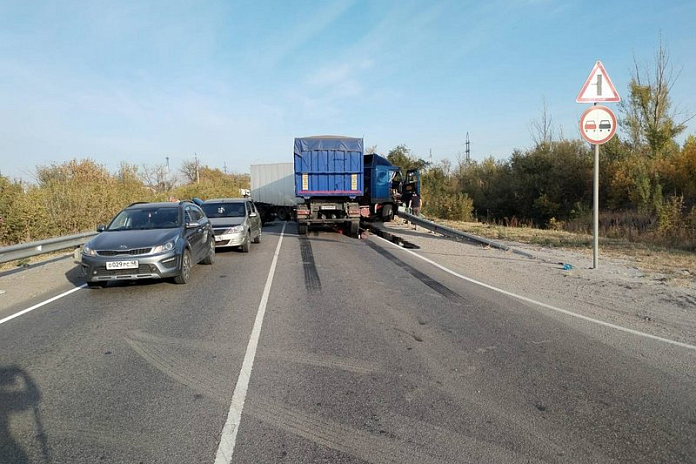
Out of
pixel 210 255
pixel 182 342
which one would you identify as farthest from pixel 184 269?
pixel 182 342

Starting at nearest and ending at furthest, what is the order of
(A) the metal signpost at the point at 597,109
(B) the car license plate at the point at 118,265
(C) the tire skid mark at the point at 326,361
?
(C) the tire skid mark at the point at 326,361
(B) the car license plate at the point at 118,265
(A) the metal signpost at the point at 597,109

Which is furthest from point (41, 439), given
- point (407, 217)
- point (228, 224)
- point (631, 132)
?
point (631, 132)

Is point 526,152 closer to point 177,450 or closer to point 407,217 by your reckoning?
point 407,217

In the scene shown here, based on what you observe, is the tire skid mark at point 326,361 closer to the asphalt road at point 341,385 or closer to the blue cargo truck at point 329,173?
the asphalt road at point 341,385

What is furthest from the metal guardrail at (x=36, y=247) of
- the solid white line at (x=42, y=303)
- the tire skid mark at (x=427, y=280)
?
the tire skid mark at (x=427, y=280)

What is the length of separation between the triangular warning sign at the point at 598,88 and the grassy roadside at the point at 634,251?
3672 mm

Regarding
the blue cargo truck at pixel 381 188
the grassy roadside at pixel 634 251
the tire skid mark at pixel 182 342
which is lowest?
the tire skid mark at pixel 182 342

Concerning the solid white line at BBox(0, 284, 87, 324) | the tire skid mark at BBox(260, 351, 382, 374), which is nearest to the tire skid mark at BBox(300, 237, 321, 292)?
the tire skid mark at BBox(260, 351, 382, 374)

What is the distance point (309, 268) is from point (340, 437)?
310 inches

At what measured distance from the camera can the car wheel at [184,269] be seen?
9.06 metres

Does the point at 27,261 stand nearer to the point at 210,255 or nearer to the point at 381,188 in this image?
the point at 210,255

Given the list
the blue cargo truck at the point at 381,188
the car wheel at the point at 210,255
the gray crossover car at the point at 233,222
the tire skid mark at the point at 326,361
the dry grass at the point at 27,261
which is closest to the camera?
the tire skid mark at the point at 326,361

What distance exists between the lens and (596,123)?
9.59 meters

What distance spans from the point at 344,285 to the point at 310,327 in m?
2.88
